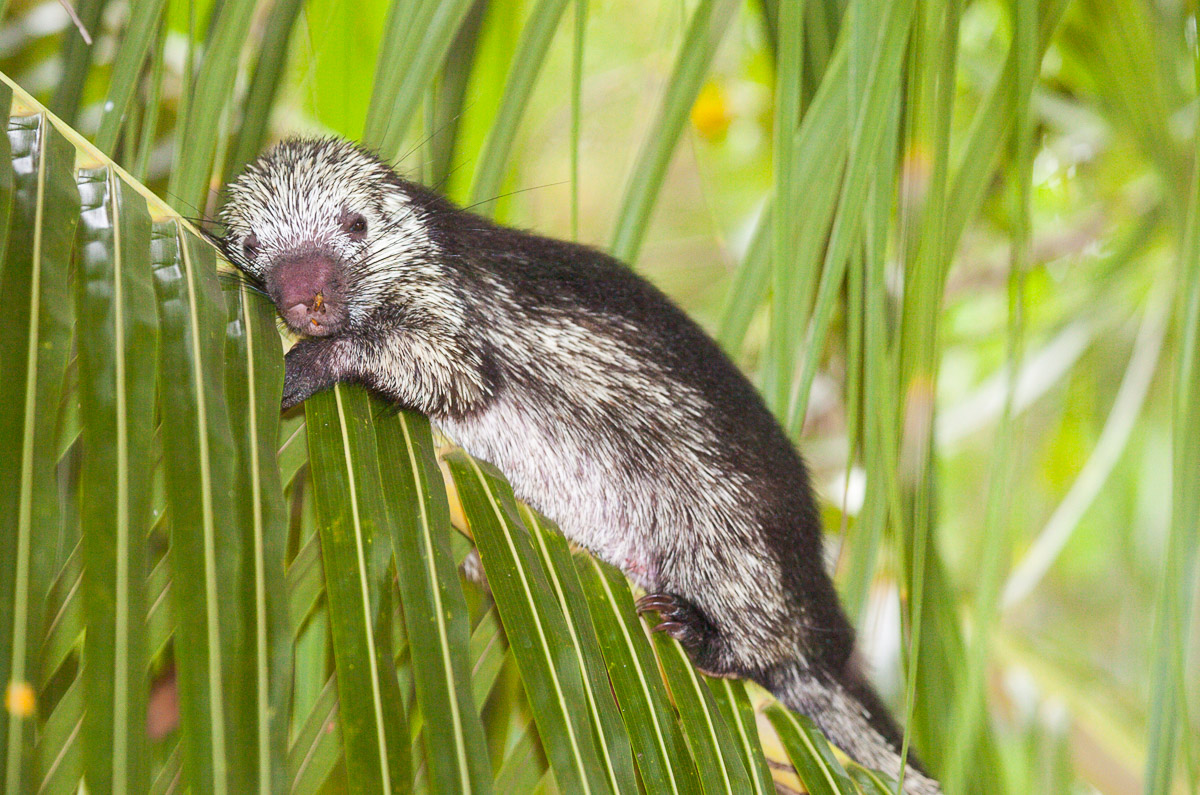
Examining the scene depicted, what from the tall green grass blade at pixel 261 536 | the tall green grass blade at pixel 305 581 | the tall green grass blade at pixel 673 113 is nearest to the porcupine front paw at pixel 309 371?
the tall green grass blade at pixel 261 536

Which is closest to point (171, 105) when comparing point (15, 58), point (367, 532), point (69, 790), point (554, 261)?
point (15, 58)

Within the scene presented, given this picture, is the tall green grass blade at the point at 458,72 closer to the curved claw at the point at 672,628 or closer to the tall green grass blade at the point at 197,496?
the tall green grass blade at the point at 197,496

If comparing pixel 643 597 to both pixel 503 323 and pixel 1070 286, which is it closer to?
pixel 503 323

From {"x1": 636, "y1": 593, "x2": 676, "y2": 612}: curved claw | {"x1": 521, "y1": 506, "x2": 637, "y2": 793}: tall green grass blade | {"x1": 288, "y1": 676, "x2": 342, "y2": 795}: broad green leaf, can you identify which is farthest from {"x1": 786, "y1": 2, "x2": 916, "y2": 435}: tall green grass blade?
{"x1": 288, "y1": 676, "x2": 342, "y2": 795}: broad green leaf

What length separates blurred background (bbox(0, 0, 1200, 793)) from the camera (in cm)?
149

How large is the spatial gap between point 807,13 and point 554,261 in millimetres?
896

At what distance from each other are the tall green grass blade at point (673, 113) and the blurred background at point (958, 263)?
1.2 inches

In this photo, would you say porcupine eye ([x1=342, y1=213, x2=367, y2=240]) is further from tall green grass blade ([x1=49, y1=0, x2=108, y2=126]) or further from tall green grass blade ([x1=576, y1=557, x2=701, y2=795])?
tall green grass blade ([x1=576, y1=557, x2=701, y2=795])

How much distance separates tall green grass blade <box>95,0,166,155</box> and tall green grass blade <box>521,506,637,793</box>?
3.49ft

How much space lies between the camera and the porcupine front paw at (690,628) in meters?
2.16

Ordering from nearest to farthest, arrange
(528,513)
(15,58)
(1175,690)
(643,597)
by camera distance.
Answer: (1175,690) < (528,513) < (643,597) < (15,58)

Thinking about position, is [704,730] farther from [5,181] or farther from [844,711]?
[5,181]

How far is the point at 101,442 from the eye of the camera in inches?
41.6

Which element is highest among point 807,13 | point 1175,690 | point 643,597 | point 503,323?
point 807,13
